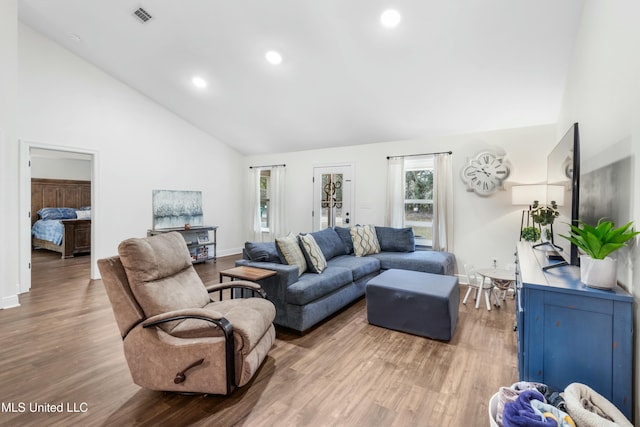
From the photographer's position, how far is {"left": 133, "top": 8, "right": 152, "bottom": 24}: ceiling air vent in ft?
11.8

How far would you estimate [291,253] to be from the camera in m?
3.29

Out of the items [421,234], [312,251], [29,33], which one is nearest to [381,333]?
[312,251]

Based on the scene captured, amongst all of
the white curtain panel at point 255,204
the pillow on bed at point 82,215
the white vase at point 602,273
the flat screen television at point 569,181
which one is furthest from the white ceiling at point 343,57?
the pillow on bed at point 82,215

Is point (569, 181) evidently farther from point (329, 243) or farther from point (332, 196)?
point (332, 196)

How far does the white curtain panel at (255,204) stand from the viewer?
725cm

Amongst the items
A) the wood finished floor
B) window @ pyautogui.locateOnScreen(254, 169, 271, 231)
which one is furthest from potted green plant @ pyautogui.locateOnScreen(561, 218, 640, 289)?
window @ pyautogui.locateOnScreen(254, 169, 271, 231)

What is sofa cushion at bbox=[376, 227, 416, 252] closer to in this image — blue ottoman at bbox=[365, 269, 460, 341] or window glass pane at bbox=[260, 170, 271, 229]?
blue ottoman at bbox=[365, 269, 460, 341]

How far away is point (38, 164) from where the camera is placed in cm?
816

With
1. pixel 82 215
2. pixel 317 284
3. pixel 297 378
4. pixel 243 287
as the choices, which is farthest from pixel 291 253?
pixel 82 215

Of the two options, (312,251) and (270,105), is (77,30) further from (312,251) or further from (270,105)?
(312,251)

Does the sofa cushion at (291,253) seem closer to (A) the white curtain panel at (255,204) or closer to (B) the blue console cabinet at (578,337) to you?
(B) the blue console cabinet at (578,337)

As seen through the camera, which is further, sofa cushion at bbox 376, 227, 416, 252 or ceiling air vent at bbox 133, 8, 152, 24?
sofa cushion at bbox 376, 227, 416, 252

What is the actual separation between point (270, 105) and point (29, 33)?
3.39 m

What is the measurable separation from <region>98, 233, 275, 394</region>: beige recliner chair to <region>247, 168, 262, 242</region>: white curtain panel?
201 inches
